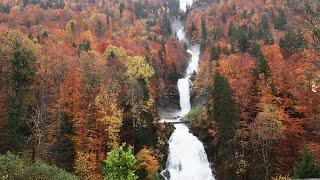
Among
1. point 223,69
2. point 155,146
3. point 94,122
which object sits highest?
point 223,69

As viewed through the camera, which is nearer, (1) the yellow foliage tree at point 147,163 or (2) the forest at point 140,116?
(2) the forest at point 140,116

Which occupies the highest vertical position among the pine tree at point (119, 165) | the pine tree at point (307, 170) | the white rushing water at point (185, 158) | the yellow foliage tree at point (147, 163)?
the pine tree at point (119, 165)

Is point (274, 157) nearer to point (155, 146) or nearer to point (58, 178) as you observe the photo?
point (155, 146)

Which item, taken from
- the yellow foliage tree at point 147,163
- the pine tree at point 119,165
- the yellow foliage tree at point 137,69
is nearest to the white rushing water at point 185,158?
the yellow foliage tree at point 147,163

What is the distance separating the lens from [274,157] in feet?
190

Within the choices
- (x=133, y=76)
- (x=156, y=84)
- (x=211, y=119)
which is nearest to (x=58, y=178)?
(x=211, y=119)

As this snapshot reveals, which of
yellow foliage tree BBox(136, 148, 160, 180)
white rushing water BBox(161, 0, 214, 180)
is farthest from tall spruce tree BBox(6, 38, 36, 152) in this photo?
white rushing water BBox(161, 0, 214, 180)

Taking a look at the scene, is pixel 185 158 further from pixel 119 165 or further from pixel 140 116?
pixel 119 165

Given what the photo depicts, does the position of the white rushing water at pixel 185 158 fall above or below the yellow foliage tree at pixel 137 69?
below

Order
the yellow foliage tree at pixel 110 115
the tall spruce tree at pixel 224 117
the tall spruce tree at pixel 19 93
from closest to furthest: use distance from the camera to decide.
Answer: the tall spruce tree at pixel 19 93 → the yellow foliage tree at pixel 110 115 → the tall spruce tree at pixel 224 117

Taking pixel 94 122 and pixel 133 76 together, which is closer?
pixel 94 122

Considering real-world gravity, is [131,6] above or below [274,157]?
above

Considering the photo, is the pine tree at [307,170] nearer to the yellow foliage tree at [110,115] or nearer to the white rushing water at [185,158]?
the white rushing water at [185,158]

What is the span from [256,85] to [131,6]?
13216 centimetres
